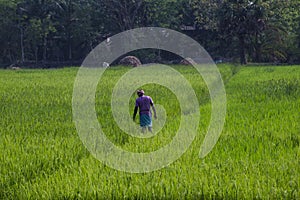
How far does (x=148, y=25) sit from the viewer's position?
95.5ft

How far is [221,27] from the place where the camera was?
82.6 feet

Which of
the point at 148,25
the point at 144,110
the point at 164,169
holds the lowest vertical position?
the point at 164,169

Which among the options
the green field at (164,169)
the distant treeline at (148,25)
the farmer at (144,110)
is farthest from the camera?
the distant treeline at (148,25)

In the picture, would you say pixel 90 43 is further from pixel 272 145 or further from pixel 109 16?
pixel 272 145

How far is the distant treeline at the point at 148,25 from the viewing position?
81.2 feet

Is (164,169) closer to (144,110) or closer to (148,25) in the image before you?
(144,110)

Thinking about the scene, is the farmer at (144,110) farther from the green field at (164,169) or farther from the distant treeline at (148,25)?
the distant treeline at (148,25)

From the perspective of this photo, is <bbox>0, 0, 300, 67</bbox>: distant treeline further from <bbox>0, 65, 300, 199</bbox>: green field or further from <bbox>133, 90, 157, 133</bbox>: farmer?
<bbox>133, 90, 157, 133</bbox>: farmer

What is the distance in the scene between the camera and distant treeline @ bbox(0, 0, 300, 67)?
974 inches

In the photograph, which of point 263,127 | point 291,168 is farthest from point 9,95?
point 291,168

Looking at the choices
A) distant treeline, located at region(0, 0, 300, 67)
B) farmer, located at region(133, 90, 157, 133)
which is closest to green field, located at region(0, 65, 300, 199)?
farmer, located at region(133, 90, 157, 133)

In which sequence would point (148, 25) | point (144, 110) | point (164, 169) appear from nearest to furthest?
point (164, 169) < point (144, 110) < point (148, 25)

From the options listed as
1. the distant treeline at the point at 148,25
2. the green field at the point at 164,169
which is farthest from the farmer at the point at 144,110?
the distant treeline at the point at 148,25

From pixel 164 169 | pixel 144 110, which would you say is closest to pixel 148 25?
pixel 144 110
